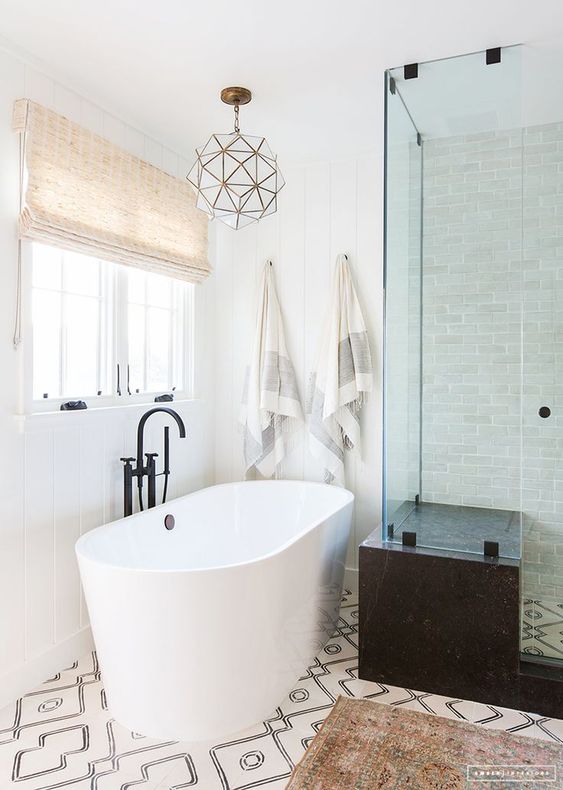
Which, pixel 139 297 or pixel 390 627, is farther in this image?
pixel 139 297

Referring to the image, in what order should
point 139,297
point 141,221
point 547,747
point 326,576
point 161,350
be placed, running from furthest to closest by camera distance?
point 161,350
point 139,297
point 141,221
point 326,576
point 547,747

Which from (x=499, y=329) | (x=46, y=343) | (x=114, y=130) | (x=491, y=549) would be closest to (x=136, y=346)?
(x=46, y=343)

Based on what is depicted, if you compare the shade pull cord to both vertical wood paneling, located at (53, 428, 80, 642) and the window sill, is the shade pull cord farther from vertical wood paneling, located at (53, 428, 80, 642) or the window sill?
vertical wood paneling, located at (53, 428, 80, 642)

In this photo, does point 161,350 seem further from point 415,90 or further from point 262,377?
point 415,90

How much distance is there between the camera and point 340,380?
11.5ft

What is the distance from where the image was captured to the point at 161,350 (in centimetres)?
351

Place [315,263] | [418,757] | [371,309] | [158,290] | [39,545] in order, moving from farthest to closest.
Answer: [315,263] → [371,309] → [158,290] → [39,545] → [418,757]

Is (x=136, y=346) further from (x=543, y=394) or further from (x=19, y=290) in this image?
(x=543, y=394)

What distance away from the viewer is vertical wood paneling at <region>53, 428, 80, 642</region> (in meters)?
2.66

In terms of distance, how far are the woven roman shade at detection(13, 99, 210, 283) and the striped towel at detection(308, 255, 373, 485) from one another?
0.86 meters

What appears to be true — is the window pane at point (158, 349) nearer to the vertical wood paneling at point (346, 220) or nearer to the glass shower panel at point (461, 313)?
the vertical wood paneling at point (346, 220)

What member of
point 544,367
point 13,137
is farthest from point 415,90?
point 13,137

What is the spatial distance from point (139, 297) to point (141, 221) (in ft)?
1.36

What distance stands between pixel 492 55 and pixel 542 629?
229cm
